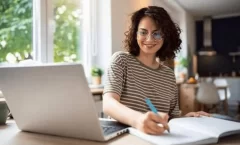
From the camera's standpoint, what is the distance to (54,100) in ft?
2.11

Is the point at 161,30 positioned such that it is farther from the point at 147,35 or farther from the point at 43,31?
the point at 43,31

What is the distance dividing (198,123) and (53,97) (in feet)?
1.33

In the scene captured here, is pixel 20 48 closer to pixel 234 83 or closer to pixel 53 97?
pixel 53 97

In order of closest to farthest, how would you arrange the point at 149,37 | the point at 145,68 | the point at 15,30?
the point at 149,37
the point at 145,68
the point at 15,30

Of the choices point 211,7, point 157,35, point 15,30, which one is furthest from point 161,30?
point 211,7

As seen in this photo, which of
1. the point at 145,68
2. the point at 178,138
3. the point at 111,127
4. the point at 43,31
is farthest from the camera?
the point at 43,31

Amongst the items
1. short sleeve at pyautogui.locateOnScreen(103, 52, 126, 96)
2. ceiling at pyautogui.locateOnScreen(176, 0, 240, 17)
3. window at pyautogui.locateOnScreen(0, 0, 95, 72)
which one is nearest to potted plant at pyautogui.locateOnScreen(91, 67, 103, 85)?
window at pyautogui.locateOnScreen(0, 0, 95, 72)

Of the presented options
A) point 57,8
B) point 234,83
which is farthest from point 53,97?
point 234,83

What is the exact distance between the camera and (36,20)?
2.31m

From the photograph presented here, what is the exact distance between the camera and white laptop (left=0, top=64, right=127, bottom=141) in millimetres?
587

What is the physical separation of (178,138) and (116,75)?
42cm

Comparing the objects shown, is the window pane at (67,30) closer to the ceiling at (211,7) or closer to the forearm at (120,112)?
the forearm at (120,112)

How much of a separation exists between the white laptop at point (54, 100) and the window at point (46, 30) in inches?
56.7

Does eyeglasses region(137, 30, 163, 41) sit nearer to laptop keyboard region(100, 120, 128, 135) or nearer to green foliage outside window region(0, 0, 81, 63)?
A: laptop keyboard region(100, 120, 128, 135)
